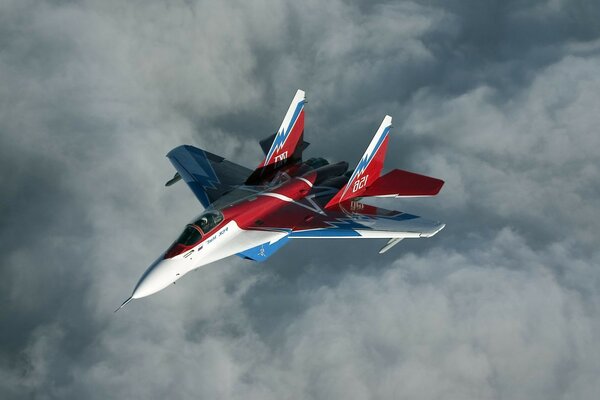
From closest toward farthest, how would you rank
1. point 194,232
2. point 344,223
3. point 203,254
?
1. point 194,232
2. point 203,254
3. point 344,223

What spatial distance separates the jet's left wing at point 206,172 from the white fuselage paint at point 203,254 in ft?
12.9

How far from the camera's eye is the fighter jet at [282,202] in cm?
2717

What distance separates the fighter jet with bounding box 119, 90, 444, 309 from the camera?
27172 mm

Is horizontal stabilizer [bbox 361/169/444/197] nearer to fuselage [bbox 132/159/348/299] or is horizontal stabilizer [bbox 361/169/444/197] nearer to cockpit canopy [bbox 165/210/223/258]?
fuselage [bbox 132/159/348/299]

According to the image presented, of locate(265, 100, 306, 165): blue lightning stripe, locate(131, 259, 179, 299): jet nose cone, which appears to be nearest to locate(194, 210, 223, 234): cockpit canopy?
locate(131, 259, 179, 299): jet nose cone

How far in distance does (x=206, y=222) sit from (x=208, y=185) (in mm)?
6340

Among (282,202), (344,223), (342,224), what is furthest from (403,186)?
(282,202)

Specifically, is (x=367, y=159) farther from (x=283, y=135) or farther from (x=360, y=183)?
(x=283, y=135)

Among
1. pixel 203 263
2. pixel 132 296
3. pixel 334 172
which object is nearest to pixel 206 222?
pixel 203 263

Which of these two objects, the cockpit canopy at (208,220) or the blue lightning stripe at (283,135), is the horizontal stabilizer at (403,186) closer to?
the blue lightning stripe at (283,135)

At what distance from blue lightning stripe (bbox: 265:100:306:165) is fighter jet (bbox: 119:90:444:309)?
55 mm

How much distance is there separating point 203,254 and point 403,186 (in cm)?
1250

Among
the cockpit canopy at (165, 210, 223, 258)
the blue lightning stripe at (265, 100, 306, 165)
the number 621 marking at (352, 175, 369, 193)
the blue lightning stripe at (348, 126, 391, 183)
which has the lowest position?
the cockpit canopy at (165, 210, 223, 258)

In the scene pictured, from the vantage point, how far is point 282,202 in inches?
1232
